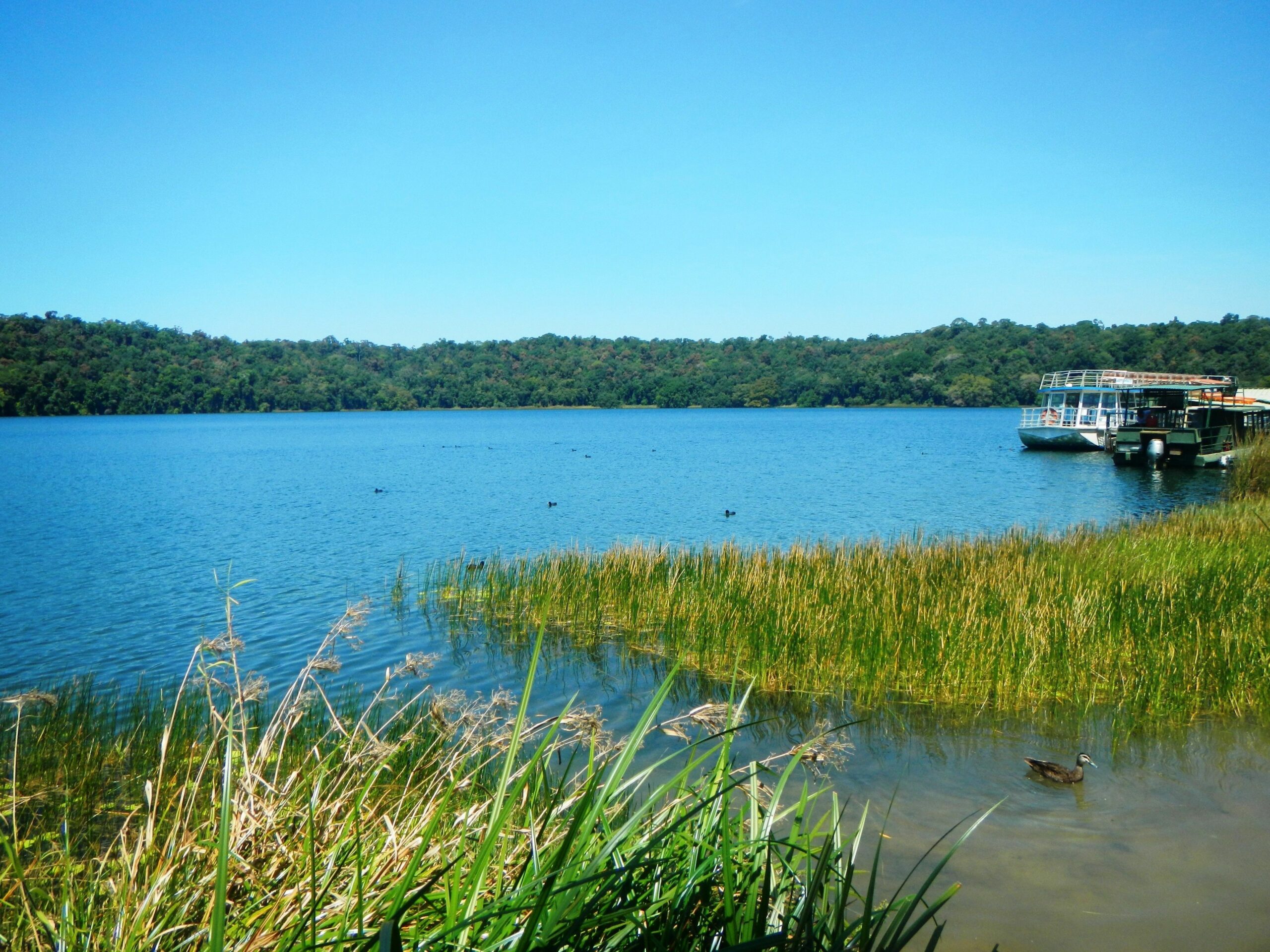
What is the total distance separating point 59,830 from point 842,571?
901 centimetres

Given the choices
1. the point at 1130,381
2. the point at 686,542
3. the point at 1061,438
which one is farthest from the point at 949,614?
the point at 1061,438

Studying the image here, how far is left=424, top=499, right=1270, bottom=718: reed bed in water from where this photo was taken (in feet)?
27.2

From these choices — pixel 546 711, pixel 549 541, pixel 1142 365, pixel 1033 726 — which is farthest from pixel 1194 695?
pixel 1142 365

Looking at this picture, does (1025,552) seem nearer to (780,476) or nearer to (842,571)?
(842,571)

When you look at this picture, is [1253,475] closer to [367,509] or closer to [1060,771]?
[1060,771]

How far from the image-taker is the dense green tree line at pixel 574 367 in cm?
12588

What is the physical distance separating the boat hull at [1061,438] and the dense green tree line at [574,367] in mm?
62588

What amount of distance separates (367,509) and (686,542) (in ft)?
43.6

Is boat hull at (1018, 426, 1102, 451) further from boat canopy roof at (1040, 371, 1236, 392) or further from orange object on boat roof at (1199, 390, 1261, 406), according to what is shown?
orange object on boat roof at (1199, 390, 1261, 406)

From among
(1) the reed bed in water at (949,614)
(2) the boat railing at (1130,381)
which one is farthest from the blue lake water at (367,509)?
(2) the boat railing at (1130,381)

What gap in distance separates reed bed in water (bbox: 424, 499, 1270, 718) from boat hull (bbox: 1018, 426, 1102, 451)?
41.7 meters

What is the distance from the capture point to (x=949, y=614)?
9.46 m

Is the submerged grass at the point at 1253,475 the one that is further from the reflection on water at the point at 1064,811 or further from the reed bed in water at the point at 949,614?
the reflection on water at the point at 1064,811

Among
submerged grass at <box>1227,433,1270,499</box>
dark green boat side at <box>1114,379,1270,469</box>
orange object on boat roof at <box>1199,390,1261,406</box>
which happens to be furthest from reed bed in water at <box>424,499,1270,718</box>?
orange object on boat roof at <box>1199,390,1261,406</box>
